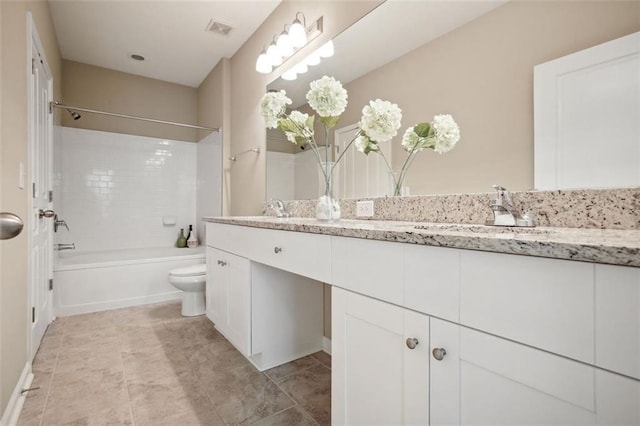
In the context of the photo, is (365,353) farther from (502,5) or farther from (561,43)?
(502,5)

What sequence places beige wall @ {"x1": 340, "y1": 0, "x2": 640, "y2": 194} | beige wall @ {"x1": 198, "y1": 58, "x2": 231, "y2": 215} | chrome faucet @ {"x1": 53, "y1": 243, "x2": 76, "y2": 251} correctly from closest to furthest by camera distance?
beige wall @ {"x1": 340, "y1": 0, "x2": 640, "y2": 194} < chrome faucet @ {"x1": 53, "y1": 243, "x2": 76, "y2": 251} < beige wall @ {"x1": 198, "y1": 58, "x2": 231, "y2": 215}

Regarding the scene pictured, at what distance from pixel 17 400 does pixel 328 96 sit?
6.48 feet

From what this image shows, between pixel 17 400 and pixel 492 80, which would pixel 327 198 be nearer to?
pixel 492 80

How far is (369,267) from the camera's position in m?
0.93

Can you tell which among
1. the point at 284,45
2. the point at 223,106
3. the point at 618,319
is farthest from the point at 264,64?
the point at 618,319

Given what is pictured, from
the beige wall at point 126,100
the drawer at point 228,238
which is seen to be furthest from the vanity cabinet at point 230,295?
the beige wall at point 126,100

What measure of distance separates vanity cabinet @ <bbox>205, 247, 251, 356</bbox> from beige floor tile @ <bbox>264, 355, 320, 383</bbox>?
0.18 meters

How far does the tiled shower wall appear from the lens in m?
3.36

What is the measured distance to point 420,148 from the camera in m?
1.44

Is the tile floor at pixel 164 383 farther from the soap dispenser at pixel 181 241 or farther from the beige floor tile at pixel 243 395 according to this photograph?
the soap dispenser at pixel 181 241

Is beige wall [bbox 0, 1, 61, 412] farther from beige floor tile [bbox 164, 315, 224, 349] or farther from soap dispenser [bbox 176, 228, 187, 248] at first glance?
soap dispenser [bbox 176, 228, 187, 248]

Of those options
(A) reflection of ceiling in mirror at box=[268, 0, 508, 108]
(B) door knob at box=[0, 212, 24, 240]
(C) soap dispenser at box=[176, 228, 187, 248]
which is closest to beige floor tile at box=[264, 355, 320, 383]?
(B) door knob at box=[0, 212, 24, 240]

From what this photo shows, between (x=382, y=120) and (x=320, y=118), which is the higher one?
(x=320, y=118)

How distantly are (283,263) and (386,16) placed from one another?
130cm
